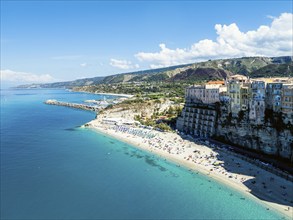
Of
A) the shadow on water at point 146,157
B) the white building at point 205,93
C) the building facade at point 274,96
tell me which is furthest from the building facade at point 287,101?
the shadow on water at point 146,157

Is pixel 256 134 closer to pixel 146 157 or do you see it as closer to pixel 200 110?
pixel 200 110

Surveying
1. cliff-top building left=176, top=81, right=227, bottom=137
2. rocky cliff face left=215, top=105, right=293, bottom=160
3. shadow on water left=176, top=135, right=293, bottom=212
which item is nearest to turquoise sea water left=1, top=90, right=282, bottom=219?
shadow on water left=176, top=135, right=293, bottom=212

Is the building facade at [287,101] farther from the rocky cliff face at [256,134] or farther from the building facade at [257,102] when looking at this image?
the building facade at [257,102]

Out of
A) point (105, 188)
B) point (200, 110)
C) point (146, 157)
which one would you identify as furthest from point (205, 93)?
point (105, 188)

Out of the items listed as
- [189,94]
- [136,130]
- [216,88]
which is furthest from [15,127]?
[216,88]

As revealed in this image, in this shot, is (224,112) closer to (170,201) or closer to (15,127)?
(170,201)

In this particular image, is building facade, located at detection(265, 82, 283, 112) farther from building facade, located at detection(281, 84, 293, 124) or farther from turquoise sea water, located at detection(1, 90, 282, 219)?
turquoise sea water, located at detection(1, 90, 282, 219)
